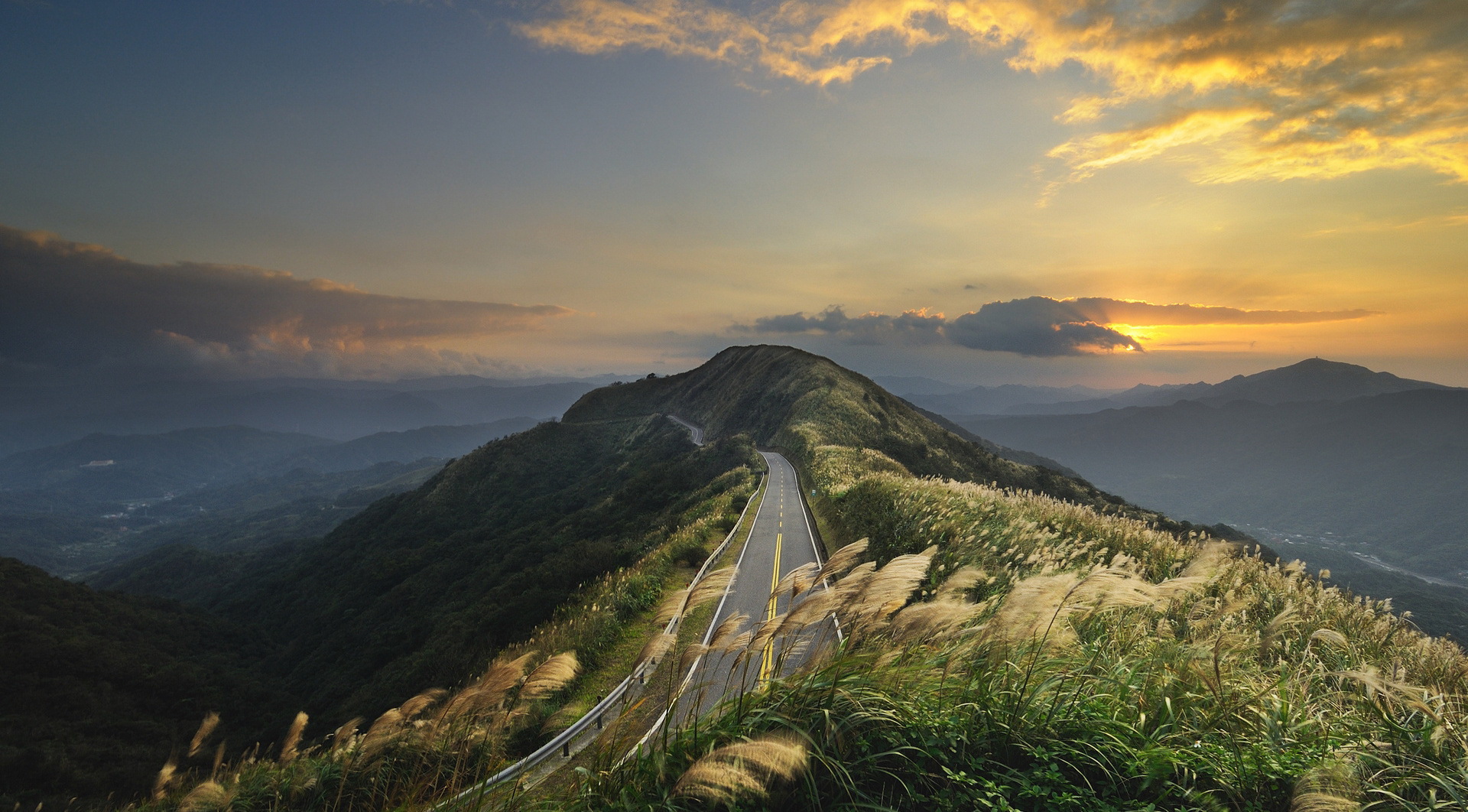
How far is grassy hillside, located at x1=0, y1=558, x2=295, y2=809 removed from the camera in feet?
78.3

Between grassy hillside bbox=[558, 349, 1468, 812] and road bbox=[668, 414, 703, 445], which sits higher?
grassy hillside bbox=[558, 349, 1468, 812]

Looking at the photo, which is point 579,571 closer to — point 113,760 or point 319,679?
point 113,760

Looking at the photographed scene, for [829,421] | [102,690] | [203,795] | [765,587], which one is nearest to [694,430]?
[829,421]

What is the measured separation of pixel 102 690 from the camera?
4044 centimetres

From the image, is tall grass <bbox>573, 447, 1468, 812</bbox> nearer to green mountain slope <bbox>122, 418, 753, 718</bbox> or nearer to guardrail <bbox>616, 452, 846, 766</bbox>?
guardrail <bbox>616, 452, 846, 766</bbox>

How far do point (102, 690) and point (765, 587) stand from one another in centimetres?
5689

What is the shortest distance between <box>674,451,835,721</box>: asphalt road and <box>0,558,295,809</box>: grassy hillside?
1702 centimetres

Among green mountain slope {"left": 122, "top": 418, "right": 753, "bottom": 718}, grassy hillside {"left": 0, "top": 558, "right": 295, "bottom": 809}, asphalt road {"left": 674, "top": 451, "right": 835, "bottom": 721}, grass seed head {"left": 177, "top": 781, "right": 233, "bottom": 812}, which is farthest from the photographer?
green mountain slope {"left": 122, "top": 418, "right": 753, "bottom": 718}

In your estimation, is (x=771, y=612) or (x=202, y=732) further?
(x=771, y=612)

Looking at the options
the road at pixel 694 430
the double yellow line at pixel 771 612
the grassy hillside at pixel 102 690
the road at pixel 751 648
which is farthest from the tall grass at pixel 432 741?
the road at pixel 694 430

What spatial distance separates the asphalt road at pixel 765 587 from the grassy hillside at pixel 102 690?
670 inches

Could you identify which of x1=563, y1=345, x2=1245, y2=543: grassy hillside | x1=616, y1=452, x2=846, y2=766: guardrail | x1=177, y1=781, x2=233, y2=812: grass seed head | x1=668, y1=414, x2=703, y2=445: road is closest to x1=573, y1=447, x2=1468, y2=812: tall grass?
x1=616, y1=452, x2=846, y2=766: guardrail

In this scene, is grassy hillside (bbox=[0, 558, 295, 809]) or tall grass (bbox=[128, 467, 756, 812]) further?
grassy hillside (bbox=[0, 558, 295, 809])

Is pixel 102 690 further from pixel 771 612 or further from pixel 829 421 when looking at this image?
pixel 829 421
